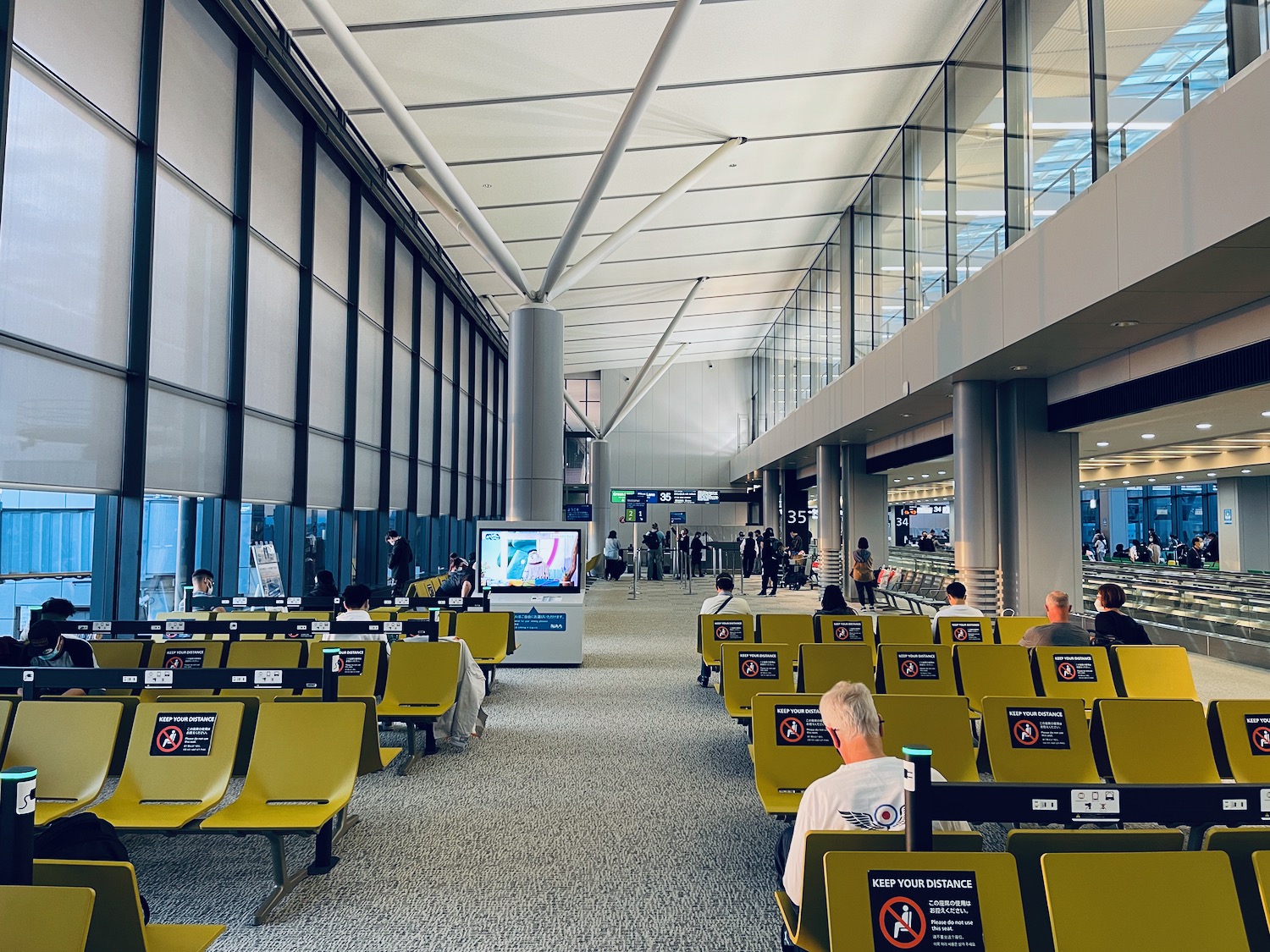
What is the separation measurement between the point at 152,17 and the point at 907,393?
460 inches

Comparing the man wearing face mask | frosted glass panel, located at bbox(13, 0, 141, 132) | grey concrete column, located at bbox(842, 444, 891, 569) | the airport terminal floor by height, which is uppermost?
frosted glass panel, located at bbox(13, 0, 141, 132)

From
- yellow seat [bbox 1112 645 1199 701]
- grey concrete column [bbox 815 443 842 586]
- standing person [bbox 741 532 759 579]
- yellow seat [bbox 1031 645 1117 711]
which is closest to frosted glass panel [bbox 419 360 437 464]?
standing person [bbox 741 532 759 579]

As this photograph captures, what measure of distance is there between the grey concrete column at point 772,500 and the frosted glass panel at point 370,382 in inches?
881

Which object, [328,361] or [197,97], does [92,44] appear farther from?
[328,361]

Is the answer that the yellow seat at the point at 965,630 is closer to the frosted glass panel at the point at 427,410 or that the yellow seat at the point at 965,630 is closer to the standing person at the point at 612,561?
the frosted glass panel at the point at 427,410

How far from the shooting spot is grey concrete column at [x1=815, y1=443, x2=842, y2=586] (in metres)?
24.0

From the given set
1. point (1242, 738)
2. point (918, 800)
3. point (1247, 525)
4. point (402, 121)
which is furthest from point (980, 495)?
point (1247, 525)

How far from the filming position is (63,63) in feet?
25.0

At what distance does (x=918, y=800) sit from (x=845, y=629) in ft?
22.1

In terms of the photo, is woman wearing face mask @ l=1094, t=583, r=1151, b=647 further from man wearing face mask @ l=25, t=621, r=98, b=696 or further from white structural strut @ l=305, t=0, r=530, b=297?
white structural strut @ l=305, t=0, r=530, b=297

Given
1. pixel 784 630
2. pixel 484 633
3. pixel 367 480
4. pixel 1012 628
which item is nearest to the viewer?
pixel 784 630

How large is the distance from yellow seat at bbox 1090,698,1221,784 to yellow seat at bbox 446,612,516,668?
600 centimetres

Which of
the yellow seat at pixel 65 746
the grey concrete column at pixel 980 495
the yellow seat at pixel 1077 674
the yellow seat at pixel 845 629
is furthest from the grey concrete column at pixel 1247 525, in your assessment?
the yellow seat at pixel 65 746

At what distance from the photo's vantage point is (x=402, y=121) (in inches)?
395
